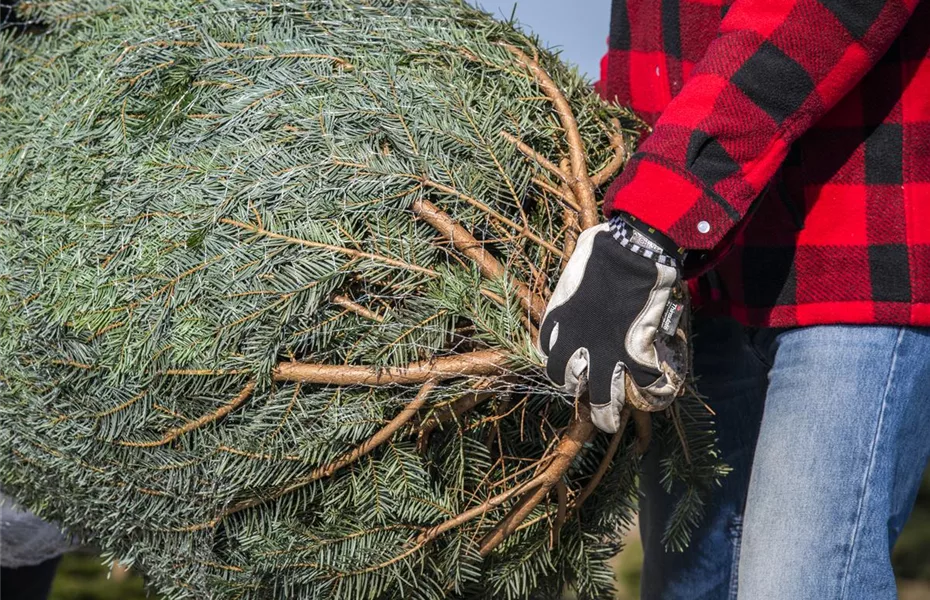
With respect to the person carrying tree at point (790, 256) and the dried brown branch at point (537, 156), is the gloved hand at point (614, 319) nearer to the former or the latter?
the person carrying tree at point (790, 256)

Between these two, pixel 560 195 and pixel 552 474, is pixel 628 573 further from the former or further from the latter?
pixel 560 195

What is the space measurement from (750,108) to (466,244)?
0.34 metres

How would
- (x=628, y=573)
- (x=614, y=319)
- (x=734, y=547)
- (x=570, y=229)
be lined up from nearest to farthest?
(x=614, y=319), (x=570, y=229), (x=734, y=547), (x=628, y=573)

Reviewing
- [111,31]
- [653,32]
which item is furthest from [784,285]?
[111,31]

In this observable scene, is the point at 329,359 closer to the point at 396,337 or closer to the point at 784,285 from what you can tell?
the point at 396,337

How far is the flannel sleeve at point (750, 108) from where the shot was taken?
3.09ft

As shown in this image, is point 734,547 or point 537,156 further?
point 734,547

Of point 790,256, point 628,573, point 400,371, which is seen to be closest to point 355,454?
point 400,371

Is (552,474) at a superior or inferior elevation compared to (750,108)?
inferior

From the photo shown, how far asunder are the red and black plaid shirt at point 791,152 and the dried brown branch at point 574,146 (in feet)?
0.21

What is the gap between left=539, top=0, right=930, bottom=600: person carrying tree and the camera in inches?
37.3

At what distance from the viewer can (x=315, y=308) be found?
963 millimetres

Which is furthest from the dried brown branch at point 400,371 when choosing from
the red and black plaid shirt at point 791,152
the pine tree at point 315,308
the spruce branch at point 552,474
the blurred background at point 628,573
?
the blurred background at point 628,573

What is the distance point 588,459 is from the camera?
3.70ft
